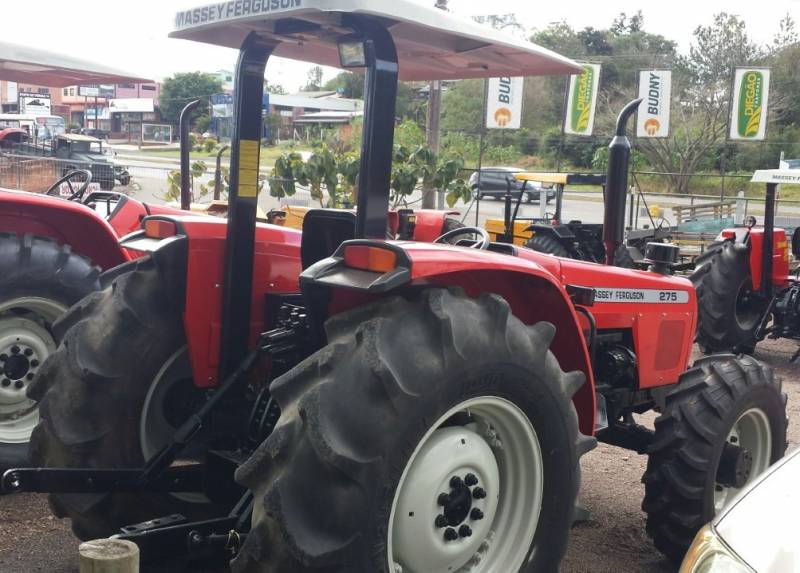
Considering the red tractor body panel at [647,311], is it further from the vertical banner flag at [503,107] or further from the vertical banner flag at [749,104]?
the vertical banner flag at [749,104]

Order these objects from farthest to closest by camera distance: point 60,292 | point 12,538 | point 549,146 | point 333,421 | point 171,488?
point 549,146 < point 60,292 < point 12,538 < point 171,488 < point 333,421

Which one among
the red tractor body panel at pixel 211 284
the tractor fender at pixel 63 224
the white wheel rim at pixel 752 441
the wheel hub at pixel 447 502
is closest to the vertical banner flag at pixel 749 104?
the white wheel rim at pixel 752 441

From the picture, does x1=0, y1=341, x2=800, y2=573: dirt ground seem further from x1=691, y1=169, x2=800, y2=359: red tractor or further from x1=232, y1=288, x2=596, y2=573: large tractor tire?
x1=691, y1=169, x2=800, y2=359: red tractor

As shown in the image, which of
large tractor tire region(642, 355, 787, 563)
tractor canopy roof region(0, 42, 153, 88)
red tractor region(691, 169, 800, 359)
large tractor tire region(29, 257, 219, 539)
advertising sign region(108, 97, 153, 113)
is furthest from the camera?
advertising sign region(108, 97, 153, 113)

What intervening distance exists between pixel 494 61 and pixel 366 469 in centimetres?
184

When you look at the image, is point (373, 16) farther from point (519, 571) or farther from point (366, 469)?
point (519, 571)

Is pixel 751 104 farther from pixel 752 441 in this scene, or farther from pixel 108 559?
pixel 108 559

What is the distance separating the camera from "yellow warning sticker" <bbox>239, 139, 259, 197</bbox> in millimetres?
3596

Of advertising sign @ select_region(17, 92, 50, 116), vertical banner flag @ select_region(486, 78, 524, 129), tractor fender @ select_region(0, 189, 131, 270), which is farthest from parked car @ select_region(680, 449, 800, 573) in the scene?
advertising sign @ select_region(17, 92, 50, 116)

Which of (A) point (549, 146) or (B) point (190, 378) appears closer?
(B) point (190, 378)

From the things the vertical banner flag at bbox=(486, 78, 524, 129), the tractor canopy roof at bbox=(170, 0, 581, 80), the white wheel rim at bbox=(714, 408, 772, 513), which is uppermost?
the vertical banner flag at bbox=(486, 78, 524, 129)

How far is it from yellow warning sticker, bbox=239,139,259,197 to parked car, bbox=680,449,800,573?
2116 millimetres

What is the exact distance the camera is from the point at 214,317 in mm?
3658

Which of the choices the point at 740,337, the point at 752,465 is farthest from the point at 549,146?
the point at 752,465
